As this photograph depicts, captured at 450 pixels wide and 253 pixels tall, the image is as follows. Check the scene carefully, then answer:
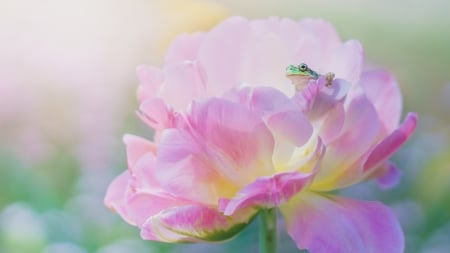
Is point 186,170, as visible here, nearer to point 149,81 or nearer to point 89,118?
point 149,81

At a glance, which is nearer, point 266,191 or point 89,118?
point 266,191

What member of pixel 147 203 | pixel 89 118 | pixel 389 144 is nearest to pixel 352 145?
pixel 389 144

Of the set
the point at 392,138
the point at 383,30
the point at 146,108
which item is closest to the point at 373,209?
the point at 392,138

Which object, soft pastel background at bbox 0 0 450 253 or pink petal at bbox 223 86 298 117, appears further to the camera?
soft pastel background at bbox 0 0 450 253

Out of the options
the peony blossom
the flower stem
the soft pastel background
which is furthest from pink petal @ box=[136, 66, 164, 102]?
the soft pastel background

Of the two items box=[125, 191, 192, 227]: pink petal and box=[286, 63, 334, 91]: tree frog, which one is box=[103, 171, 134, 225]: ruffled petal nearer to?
box=[125, 191, 192, 227]: pink petal

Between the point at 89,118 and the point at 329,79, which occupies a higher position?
the point at 329,79
